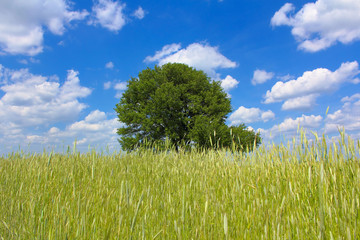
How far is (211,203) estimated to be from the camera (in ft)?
10.2

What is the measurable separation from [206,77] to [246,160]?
22533 millimetres

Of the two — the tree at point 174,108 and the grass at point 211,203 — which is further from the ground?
the tree at point 174,108

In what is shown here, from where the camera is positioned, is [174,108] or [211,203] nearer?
[211,203]

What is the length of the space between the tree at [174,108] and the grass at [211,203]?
16616mm

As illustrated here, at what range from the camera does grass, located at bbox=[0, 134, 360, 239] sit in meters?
2.09

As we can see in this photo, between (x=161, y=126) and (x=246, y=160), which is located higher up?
(x=161, y=126)

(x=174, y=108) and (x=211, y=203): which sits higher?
(x=174, y=108)

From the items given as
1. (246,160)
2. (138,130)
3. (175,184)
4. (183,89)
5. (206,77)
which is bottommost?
(175,184)

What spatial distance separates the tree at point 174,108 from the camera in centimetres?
2228

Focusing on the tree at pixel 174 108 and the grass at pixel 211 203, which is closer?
the grass at pixel 211 203

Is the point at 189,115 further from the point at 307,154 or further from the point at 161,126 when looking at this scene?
the point at 307,154

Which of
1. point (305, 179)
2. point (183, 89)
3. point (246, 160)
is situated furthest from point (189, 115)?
point (305, 179)

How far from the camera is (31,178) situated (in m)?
5.14

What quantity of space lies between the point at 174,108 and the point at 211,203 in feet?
70.0
